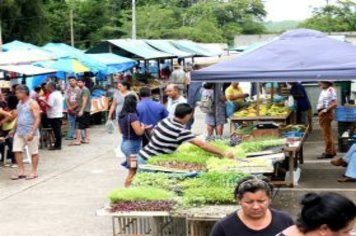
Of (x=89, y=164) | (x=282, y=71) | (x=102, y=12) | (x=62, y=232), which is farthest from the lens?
(x=102, y=12)

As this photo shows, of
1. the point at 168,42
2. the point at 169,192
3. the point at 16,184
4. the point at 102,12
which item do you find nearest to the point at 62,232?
the point at 169,192

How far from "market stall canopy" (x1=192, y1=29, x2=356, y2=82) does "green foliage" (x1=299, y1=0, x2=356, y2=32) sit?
151 feet

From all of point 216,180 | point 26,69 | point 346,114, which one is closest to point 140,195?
point 216,180

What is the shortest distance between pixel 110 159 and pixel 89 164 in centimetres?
79

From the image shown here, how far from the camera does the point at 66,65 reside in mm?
18172

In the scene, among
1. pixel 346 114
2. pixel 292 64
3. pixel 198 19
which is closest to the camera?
pixel 292 64

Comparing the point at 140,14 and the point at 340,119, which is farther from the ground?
the point at 140,14

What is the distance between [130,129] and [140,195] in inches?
99.3

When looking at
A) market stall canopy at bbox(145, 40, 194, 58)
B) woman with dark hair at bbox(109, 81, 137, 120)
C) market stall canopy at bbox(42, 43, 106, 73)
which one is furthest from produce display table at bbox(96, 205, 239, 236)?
market stall canopy at bbox(145, 40, 194, 58)

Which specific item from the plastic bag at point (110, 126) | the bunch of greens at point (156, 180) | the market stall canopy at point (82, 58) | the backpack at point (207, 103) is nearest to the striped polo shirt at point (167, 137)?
the bunch of greens at point (156, 180)

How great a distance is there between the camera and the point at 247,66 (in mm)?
9180

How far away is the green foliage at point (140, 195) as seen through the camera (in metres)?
6.77

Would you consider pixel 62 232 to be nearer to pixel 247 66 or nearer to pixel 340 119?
pixel 247 66

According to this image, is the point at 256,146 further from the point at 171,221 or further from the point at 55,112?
the point at 55,112
